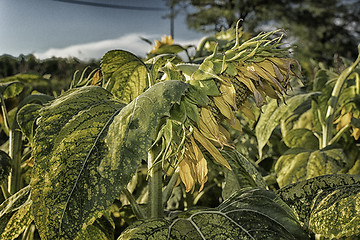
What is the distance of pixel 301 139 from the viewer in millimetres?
1123

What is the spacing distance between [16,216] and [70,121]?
0.73 ft

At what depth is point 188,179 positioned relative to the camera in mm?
532

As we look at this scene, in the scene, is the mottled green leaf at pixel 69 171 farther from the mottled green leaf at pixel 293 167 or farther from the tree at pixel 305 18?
the tree at pixel 305 18

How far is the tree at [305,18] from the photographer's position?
599 inches

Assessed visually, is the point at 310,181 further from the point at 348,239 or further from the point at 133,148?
the point at 133,148

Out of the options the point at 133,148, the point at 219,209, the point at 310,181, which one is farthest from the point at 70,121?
the point at 310,181

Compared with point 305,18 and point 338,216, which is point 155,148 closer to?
point 338,216

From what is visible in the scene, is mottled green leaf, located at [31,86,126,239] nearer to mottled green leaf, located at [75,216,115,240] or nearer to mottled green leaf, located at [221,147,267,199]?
mottled green leaf, located at [75,216,115,240]

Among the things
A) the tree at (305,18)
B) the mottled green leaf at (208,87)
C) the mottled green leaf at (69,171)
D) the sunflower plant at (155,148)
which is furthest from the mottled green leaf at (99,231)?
the tree at (305,18)

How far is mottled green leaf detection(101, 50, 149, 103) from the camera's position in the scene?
2.03 ft

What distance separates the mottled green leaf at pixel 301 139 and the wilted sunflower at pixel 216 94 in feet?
1.91

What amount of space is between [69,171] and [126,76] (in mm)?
249

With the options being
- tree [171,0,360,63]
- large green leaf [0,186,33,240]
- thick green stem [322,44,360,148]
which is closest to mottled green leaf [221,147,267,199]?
large green leaf [0,186,33,240]

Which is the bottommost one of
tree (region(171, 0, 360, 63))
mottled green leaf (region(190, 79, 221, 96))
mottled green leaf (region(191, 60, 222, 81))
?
tree (region(171, 0, 360, 63))
